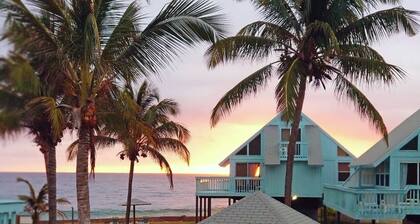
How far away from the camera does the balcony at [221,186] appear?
35.4 metres

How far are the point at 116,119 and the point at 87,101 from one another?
3.89ft

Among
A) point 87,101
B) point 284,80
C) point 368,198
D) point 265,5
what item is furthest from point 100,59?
point 368,198

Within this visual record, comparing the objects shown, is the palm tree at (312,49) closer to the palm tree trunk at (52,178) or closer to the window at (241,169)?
the palm tree trunk at (52,178)

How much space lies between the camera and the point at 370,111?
2083 cm

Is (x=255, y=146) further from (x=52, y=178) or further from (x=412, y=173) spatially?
(x=52, y=178)

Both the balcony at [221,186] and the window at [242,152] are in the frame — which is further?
the window at [242,152]

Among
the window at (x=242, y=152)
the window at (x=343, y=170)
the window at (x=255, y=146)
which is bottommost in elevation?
the window at (x=343, y=170)

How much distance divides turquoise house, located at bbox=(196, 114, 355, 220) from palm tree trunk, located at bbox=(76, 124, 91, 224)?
21776mm

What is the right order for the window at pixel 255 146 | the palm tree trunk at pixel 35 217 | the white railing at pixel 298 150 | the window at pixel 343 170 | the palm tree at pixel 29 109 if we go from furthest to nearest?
the window at pixel 343 170
the window at pixel 255 146
the white railing at pixel 298 150
the palm tree trunk at pixel 35 217
the palm tree at pixel 29 109

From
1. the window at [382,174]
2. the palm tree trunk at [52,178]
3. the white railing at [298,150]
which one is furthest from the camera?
the white railing at [298,150]

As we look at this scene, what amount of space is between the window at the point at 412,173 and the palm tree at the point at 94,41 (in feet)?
51.2

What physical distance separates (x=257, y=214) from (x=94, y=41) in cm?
471

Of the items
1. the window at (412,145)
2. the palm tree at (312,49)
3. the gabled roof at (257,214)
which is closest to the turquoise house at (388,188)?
the window at (412,145)

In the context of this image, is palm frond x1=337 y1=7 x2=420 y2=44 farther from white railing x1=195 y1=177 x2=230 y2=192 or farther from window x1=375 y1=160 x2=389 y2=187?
white railing x1=195 y1=177 x2=230 y2=192
